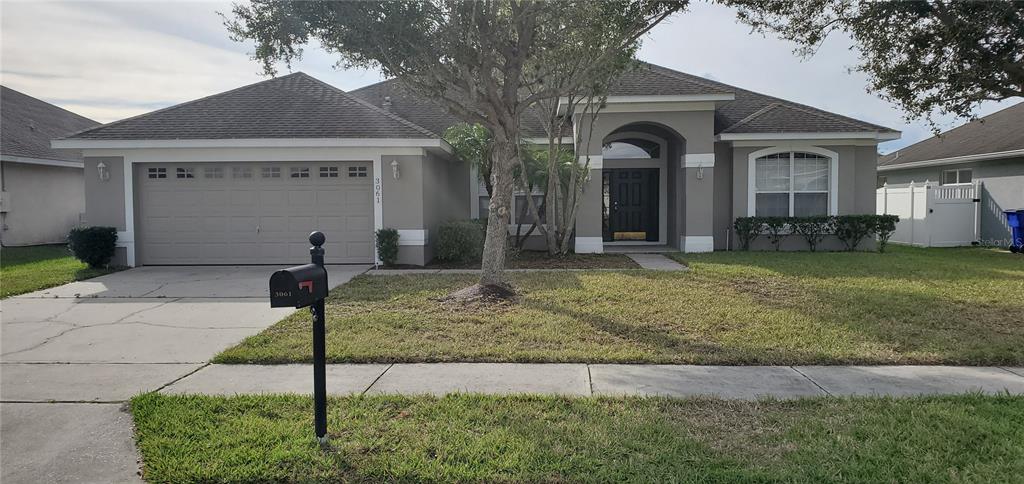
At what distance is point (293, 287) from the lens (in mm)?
3611

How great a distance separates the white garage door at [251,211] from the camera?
13.4m

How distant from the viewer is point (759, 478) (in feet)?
11.5

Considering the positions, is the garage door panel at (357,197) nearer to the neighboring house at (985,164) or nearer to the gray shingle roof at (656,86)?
the gray shingle roof at (656,86)

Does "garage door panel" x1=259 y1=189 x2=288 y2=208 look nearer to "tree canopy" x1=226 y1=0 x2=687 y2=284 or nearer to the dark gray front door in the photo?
"tree canopy" x1=226 y1=0 x2=687 y2=284

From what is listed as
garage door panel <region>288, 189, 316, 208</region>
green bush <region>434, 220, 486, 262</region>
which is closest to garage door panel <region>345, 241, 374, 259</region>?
garage door panel <region>288, 189, 316, 208</region>

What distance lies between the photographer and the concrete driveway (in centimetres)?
397

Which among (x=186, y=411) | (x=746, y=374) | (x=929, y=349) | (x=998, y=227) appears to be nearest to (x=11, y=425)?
(x=186, y=411)

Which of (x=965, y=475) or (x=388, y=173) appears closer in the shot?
(x=965, y=475)

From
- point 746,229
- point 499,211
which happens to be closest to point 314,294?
point 499,211

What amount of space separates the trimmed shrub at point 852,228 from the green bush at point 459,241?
8957mm

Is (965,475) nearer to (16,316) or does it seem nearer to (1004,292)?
(1004,292)

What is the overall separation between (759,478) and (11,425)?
504 centimetres

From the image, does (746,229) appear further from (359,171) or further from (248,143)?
(248,143)

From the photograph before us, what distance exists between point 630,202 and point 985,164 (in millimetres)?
10922
